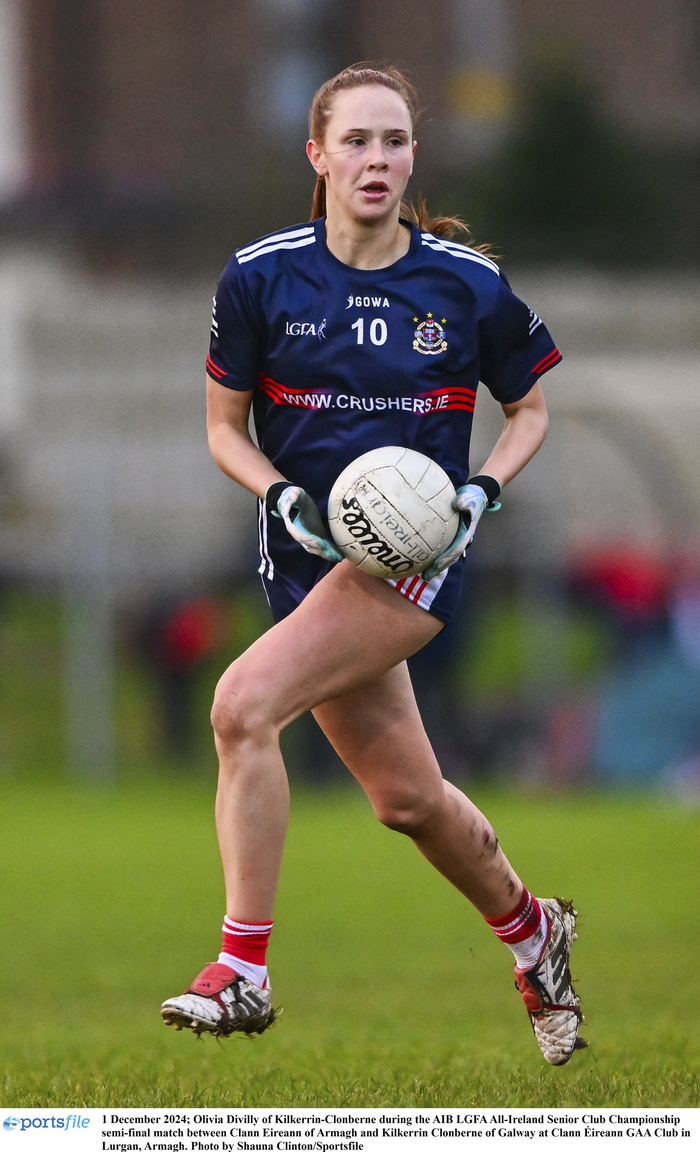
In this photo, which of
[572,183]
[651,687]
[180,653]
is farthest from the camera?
[572,183]

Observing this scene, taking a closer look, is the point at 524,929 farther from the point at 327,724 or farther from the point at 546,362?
the point at 546,362

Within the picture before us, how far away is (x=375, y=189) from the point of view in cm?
488

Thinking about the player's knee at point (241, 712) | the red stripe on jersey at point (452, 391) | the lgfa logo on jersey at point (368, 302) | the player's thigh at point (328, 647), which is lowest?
the player's knee at point (241, 712)

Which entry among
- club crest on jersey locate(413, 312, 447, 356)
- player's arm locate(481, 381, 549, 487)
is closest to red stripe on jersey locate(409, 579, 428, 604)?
player's arm locate(481, 381, 549, 487)

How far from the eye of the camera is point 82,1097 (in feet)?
15.8

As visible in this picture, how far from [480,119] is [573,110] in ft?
11.7

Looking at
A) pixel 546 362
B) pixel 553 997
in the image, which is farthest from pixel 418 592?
pixel 553 997

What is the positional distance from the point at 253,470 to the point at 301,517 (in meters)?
0.26

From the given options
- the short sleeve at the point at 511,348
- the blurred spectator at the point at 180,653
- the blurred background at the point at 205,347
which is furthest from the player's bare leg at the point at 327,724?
the blurred spectator at the point at 180,653

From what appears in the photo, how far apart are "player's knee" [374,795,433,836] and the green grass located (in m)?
0.73

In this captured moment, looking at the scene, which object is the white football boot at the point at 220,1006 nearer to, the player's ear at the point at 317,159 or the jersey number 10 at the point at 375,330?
the jersey number 10 at the point at 375,330

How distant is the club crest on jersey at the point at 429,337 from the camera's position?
4910 millimetres

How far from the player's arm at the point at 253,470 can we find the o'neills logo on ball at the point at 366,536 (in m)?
0.08

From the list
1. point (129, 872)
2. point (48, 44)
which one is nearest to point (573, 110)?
point (48, 44)
